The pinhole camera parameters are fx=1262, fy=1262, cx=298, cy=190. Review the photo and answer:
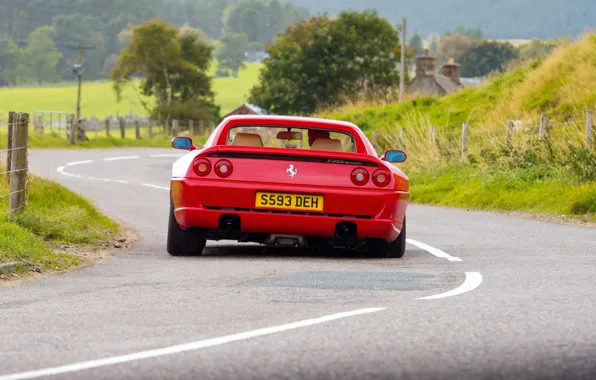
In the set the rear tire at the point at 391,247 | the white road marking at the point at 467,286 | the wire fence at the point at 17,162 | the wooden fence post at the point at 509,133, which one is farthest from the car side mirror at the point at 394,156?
the wooden fence post at the point at 509,133

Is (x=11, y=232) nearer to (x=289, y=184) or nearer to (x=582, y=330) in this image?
(x=289, y=184)

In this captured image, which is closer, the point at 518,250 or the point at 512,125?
the point at 518,250

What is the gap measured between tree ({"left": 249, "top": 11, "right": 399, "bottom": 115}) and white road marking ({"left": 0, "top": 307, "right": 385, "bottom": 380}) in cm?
7616

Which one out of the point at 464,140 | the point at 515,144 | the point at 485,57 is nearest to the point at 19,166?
the point at 515,144

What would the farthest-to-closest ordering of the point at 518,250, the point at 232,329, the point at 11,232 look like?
the point at 518,250 < the point at 11,232 < the point at 232,329

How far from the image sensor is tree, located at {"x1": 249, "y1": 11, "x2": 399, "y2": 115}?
85812mm

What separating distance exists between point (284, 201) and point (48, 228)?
10.2ft

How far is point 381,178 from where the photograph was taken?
11562 millimetres

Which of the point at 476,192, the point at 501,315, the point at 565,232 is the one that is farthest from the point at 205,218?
the point at 476,192

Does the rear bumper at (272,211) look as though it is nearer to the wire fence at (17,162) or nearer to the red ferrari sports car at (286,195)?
the red ferrari sports car at (286,195)

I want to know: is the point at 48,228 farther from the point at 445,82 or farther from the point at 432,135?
the point at 445,82

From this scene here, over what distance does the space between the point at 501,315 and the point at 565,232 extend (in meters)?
8.76

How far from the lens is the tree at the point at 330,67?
85812 millimetres

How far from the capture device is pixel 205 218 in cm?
1140
